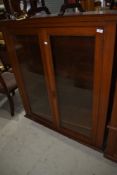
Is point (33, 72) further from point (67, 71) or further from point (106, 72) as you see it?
point (106, 72)

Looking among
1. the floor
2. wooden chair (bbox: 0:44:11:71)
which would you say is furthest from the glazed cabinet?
wooden chair (bbox: 0:44:11:71)

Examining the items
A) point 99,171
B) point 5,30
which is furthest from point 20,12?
point 99,171

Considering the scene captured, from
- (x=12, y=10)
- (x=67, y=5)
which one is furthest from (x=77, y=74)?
(x=12, y=10)

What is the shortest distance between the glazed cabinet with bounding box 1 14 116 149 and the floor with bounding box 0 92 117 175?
110 mm

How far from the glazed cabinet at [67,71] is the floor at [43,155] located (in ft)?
0.36

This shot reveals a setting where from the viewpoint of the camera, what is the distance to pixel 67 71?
119 cm

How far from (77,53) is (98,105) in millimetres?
431

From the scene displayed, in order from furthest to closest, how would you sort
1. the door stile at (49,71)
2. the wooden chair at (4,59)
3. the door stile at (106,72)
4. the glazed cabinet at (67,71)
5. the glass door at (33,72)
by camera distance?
the wooden chair at (4,59)
the glass door at (33,72)
the door stile at (49,71)
the glazed cabinet at (67,71)
the door stile at (106,72)

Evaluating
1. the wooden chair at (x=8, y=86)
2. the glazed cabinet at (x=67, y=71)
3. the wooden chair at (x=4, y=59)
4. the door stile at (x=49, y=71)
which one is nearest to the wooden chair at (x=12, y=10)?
the glazed cabinet at (x=67, y=71)

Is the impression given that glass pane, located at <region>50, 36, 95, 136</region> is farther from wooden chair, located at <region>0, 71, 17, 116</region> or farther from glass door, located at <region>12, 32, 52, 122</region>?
wooden chair, located at <region>0, 71, 17, 116</region>

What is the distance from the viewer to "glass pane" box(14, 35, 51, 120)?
1265mm

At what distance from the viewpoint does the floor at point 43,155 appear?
1328 millimetres

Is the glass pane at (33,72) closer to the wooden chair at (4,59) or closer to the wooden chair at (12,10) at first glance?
the wooden chair at (12,10)

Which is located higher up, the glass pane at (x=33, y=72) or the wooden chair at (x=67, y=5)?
the wooden chair at (x=67, y=5)
